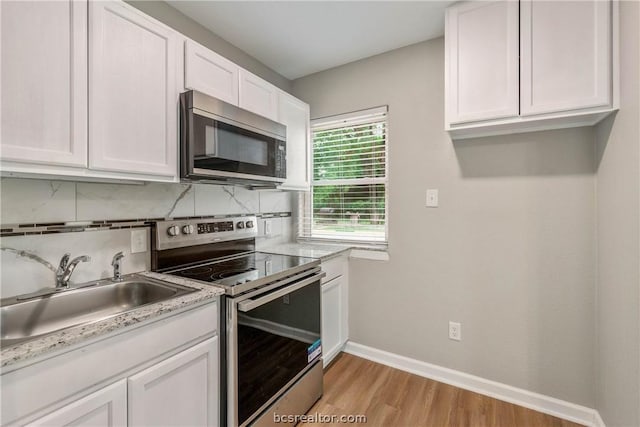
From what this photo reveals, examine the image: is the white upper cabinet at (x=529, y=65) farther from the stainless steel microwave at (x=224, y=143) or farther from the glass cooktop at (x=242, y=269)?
the glass cooktop at (x=242, y=269)

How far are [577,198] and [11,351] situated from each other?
2.56 metres

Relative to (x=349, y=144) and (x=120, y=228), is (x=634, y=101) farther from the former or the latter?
(x=120, y=228)

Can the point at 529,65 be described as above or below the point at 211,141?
above

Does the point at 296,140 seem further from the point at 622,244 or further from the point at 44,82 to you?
the point at 622,244

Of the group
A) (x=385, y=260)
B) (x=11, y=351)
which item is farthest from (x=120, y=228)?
(x=385, y=260)

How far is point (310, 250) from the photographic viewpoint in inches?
91.5

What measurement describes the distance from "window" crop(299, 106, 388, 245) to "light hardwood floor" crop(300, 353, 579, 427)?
1032 millimetres

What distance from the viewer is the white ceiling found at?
1810 mm

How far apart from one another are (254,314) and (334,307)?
1.02 m

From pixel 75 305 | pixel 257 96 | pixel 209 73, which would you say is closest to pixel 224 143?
pixel 209 73

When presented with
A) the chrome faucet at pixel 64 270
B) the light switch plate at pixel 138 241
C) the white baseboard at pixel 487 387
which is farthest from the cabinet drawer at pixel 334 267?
the chrome faucet at pixel 64 270

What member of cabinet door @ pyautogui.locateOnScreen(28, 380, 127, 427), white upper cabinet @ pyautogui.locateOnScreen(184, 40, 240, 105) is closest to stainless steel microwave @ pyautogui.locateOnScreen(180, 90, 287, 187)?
white upper cabinet @ pyautogui.locateOnScreen(184, 40, 240, 105)

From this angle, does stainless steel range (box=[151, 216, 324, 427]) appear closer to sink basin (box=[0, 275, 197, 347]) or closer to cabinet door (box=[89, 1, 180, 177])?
sink basin (box=[0, 275, 197, 347])

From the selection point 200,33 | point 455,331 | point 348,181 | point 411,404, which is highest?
point 200,33
